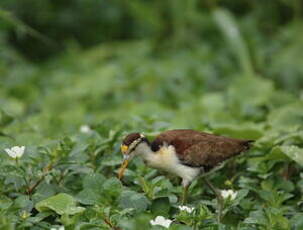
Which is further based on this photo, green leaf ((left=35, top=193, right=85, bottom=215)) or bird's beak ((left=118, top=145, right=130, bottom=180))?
bird's beak ((left=118, top=145, right=130, bottom=180))

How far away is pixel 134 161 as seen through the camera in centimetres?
436

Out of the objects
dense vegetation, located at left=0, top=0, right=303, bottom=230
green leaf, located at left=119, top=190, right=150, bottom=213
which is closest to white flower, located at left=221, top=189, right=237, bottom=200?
dense vegetation, located at left=0, top=0, right=303, bottom=230

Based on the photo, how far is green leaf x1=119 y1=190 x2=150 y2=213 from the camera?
3.68 meters

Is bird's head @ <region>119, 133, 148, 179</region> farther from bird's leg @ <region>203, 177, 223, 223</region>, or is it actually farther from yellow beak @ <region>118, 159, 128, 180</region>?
bird's leg @ <region>203, 177, 223, 223</region>

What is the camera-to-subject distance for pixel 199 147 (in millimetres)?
4000

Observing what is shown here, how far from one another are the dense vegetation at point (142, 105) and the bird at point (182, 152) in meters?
0.12

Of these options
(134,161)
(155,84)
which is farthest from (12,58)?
(134,161)

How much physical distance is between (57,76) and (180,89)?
1.38 meters

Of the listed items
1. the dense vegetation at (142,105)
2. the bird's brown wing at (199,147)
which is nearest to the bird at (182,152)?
the bird's brown wing at (199,147)

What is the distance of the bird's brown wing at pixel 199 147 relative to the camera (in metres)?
3.97

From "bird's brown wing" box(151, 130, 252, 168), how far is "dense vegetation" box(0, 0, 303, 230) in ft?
0.60

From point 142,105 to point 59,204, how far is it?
2505 mm

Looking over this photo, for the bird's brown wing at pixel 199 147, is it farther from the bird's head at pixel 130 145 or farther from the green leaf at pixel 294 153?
the green leaf at pixel 294 153

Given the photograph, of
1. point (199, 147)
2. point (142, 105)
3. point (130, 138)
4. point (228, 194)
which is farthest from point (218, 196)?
point (142, 105)
